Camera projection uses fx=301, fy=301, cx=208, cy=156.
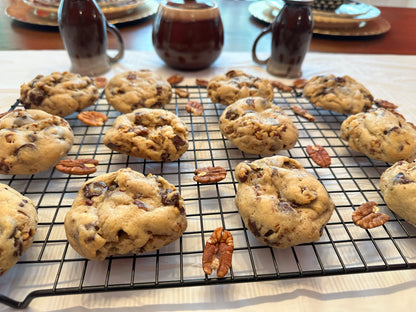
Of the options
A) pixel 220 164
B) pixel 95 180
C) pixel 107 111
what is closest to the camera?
pixel 95 180

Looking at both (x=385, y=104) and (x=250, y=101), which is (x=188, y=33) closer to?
(x=250, y=101)

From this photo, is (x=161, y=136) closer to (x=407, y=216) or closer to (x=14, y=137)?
(x=14, y=137)

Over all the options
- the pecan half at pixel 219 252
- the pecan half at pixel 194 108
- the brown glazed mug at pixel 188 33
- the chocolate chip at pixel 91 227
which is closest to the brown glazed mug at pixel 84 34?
the brown glazed mug at pixel 188 33

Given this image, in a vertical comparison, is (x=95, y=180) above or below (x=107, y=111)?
above

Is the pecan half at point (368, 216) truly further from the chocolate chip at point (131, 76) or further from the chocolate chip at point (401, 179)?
the chocolate chip at point (131, 76)

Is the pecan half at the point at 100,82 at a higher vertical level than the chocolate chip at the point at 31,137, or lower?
lower

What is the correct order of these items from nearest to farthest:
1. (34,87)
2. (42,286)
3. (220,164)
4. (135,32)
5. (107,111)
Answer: (42,286)
(220,164)
(34,87)
(107,111)
(135,32)

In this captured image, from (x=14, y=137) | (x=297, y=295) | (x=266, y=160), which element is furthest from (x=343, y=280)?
(x=14, y=137)
